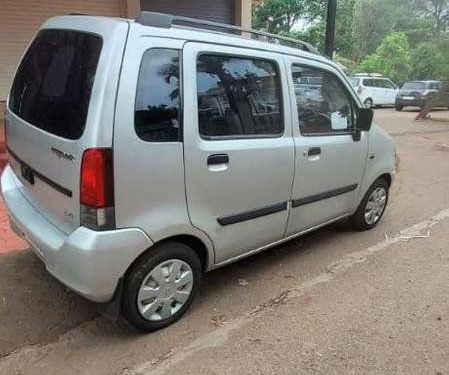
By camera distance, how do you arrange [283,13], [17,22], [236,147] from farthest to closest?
1. [283,13]
2. [17,22]
3. [236,147]

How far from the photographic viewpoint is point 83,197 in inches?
112

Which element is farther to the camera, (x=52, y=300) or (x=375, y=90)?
(x=375, y=90)

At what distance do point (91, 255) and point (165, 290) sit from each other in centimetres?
65

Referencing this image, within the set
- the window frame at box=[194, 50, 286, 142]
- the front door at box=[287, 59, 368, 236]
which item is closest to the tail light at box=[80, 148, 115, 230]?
the window frame at box=[194, 50, 286, 142]

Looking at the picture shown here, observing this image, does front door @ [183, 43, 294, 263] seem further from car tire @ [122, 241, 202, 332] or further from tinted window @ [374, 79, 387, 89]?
tinted window @ [374, 79, 387, 89]

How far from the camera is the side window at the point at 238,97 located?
3.28 m

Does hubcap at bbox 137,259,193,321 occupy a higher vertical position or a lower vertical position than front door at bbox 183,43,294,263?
lower

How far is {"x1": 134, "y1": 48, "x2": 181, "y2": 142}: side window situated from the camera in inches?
115

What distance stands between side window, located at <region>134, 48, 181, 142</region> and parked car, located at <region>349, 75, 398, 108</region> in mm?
24370

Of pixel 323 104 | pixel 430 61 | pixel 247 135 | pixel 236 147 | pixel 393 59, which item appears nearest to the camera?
pixel 236 147

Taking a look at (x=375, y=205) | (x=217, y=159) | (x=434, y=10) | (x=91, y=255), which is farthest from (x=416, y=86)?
(x=91, y=255)

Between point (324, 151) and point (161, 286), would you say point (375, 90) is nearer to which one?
point (324, 151)

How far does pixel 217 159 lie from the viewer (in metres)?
3.30

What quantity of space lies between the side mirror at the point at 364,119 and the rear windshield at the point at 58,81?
8.53ft
